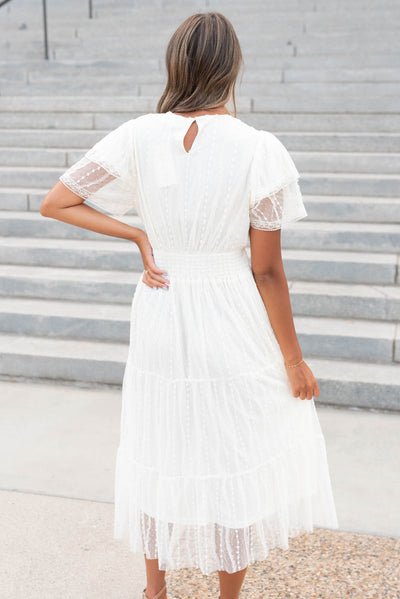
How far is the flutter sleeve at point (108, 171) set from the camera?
1.78 meters

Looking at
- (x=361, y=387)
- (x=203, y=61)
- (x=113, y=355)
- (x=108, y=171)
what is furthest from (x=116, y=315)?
(x=203, y=61)

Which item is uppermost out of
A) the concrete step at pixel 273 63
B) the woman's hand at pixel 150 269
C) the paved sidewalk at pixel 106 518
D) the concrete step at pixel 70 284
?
the concrete step at pixel 273 63

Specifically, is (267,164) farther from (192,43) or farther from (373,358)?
(373,358)

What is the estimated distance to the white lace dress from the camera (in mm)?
1721

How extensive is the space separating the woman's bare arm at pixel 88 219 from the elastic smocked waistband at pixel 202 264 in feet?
0.13

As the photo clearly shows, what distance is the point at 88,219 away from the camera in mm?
1890

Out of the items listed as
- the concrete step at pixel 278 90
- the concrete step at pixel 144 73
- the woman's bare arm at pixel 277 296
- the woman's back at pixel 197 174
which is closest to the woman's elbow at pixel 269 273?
the woman's bare arm at pixel 277 296

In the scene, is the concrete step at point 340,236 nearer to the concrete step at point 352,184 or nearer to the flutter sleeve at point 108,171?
the concrete step at point 352,184

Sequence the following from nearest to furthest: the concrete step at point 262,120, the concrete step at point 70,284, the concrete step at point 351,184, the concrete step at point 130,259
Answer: the concrete step at point 130,259 → the concrete step at point 70,284 → the concrete step at point 351,184 → the concrete step at point 262,120

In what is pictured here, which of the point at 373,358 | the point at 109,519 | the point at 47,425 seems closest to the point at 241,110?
the point at 373,358

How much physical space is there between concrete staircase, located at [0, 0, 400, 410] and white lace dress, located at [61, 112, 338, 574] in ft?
6.66

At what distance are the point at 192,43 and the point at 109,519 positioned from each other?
1958mm

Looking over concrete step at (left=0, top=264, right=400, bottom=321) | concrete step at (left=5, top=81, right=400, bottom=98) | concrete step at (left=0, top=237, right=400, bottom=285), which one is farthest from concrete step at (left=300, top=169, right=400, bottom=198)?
concrete step at (left=5, top=81, right=400, bottom=98)

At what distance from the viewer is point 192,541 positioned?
2059 mm
